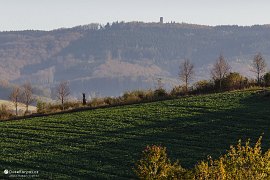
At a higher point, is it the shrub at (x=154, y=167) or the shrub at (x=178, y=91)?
the shrub at (x=178, y=91)

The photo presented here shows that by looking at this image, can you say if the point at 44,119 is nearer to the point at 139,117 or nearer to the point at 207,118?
the point at 139,117

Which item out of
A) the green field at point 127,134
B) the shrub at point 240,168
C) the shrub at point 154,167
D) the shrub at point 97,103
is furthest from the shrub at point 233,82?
the shrub at point 154,167

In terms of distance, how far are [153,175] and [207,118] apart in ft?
130

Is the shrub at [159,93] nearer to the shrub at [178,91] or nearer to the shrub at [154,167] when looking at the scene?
the shrub at [178,91]

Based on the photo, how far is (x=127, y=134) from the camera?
177ft

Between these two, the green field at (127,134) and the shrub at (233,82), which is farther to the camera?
the shrub at (233,82)

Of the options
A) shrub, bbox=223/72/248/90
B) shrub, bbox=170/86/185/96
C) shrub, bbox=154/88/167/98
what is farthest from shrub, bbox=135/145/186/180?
shrub, bbox=223/72/248/90

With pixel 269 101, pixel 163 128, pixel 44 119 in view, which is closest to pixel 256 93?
pixel 269 101

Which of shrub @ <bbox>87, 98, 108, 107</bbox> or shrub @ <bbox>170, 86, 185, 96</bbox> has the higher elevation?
shrub @ <bbox>170, 86, 185, 96</bbox>

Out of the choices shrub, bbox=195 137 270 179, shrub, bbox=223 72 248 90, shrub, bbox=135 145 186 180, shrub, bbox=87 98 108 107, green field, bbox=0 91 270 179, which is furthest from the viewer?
shrub, bbox=223 72 248 90

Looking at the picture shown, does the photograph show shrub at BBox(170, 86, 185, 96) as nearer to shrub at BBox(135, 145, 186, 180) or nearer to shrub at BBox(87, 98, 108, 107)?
shrub at BBox(87, 98, 108, 107)

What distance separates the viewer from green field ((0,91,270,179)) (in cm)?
4278

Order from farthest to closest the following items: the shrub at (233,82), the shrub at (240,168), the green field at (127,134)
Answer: the shrub at (233,82)
the green field at (127,134)
the shrub at (240,168)

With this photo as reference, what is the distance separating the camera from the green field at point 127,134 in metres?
42.8
